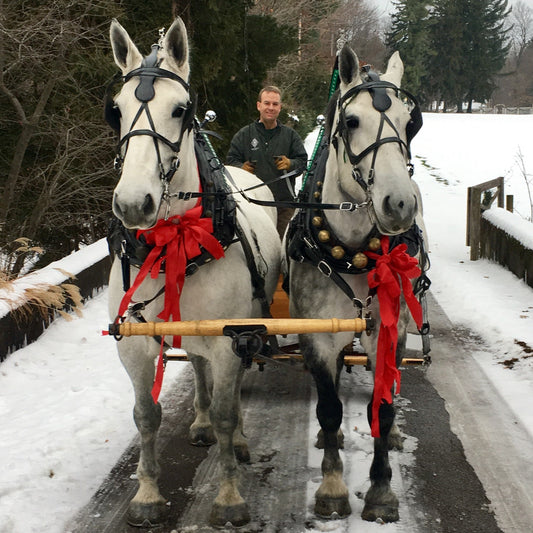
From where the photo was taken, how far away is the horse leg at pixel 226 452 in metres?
4.05

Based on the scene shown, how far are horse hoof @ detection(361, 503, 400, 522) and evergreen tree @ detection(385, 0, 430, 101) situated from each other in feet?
203

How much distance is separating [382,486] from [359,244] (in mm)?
1387

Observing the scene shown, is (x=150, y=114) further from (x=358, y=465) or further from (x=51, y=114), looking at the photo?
(x=51, y=114)

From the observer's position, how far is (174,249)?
12.3 feet

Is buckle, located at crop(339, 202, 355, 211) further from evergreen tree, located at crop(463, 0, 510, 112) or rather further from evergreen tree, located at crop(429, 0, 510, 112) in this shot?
evergreen tree, located at crop(463, 0, 510, 112)

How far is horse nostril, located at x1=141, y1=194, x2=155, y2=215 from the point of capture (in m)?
3.21

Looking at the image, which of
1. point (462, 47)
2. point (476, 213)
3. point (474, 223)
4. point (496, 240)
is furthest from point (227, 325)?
point (462, 47)

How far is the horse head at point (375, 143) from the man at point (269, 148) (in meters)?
2.88

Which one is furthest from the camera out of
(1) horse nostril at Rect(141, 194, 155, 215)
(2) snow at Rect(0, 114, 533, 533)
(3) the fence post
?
(3) the fence post

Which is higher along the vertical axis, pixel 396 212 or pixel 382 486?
pixel 396 212

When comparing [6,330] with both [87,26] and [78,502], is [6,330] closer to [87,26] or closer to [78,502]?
[78,502]

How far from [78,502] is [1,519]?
0.46 meters

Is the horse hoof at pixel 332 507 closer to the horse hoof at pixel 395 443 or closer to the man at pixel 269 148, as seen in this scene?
the horse hoof at pixel 395 443

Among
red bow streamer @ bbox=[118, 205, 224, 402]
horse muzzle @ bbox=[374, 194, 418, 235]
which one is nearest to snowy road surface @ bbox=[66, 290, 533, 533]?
red bow streamer @ bbox=[118, 205, 224, 402]
